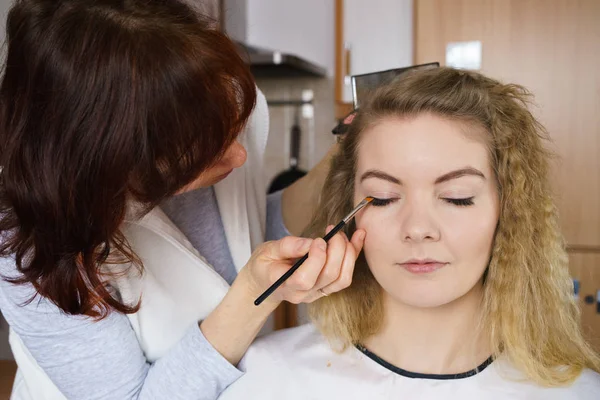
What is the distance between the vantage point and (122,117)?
837 millimetres

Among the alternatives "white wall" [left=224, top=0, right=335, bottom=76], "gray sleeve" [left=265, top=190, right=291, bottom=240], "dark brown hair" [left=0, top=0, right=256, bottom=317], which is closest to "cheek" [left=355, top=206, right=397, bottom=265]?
"dark brown hair" [left=0, top=0, right=256, bottom=317]

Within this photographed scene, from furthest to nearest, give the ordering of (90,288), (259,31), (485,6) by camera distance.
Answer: (259,31) < (485,6) < (90,288)

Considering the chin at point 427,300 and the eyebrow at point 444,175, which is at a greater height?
the eyebrow at point 444,175

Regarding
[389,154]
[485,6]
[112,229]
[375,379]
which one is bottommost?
[375,379]

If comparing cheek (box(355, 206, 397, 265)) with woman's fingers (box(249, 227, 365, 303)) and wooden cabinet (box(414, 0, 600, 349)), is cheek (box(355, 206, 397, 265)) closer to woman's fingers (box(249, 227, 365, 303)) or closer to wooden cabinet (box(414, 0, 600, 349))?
woman's fingers (box(249, 227, 365, 303))

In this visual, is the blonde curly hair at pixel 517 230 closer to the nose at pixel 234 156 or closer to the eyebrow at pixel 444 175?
the eyebrow at pixel 444 175

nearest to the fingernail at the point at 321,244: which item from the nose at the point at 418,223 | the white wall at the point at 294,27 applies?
the nose at the point at 418,223

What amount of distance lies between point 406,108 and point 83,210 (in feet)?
2.03

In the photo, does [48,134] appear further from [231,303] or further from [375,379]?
[375,379]

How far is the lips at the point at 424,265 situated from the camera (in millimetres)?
1020

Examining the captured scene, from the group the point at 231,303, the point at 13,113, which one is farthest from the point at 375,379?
the point at 13,113

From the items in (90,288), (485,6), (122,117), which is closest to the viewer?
(122,117)

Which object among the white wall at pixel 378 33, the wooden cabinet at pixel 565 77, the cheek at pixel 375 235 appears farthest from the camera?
the white wall at pixel 378 33

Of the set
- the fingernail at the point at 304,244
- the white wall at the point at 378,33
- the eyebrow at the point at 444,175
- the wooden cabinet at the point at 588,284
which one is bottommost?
the wooden cabinet at the point at 588,284
